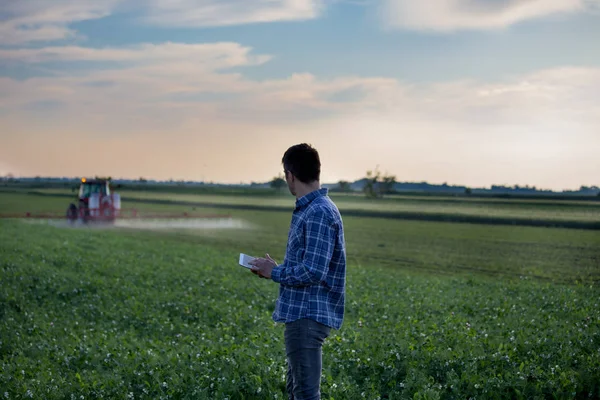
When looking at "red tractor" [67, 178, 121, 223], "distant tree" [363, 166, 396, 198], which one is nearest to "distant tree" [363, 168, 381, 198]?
"distant tree" [363, 166, 396, 198]

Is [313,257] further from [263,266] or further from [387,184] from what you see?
[387,184]

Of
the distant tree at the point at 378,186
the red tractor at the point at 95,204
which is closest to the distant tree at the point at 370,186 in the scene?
the distant tree at the point at 378,186

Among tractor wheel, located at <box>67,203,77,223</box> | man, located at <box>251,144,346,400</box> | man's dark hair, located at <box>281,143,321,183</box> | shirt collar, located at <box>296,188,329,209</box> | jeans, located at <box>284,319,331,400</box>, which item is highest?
man's dark hair, located at <box>281,143,321,183</box>

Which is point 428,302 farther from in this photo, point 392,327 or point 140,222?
point 140,222

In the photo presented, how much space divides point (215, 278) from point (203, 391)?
37.1ft

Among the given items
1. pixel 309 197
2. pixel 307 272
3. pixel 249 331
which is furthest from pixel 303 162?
pixel 249 331

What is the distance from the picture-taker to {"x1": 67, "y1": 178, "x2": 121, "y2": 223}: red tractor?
134 ft

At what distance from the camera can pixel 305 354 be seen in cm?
487

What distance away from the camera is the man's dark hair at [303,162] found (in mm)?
4852

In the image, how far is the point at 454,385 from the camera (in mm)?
8109

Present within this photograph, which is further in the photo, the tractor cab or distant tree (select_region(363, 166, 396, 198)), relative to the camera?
distant tree (select_region(363, 166, 396, 198))

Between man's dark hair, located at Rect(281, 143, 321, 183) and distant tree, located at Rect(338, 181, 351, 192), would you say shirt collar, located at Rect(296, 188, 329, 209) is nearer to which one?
man's dark hair, located at Rect(281, 143, 321, 183)

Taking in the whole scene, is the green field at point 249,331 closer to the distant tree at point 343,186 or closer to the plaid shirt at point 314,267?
the plaid shirt at point 314,267

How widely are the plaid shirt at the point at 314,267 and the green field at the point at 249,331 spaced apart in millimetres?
3001
